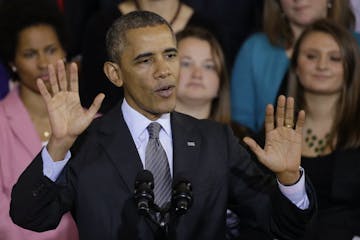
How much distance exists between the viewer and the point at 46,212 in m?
2.37

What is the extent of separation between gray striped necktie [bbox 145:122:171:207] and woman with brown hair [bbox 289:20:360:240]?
1.19 m

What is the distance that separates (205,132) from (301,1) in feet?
5.73

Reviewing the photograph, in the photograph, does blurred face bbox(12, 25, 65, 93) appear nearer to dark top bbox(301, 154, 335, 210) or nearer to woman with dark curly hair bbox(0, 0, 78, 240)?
woman with dark curly hair bbox(0, 0, 78, 240)

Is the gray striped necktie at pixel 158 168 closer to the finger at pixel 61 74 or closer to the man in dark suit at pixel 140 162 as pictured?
the man in dark suit at pixel 140 162

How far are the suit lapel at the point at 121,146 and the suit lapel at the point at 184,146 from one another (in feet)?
0.42

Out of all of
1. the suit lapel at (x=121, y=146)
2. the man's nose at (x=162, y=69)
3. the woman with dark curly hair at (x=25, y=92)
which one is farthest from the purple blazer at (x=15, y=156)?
the man's nose at (x=162, y=69)

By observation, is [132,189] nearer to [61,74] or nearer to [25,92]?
[61,74]

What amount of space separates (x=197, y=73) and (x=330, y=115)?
695 mm

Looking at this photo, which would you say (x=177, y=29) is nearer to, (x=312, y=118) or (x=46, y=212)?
(x=312, y=118)

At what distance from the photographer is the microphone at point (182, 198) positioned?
6.50ft

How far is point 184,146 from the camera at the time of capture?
2533mm

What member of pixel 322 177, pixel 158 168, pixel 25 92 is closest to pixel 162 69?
pixel 158 168

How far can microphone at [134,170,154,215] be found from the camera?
1959mm

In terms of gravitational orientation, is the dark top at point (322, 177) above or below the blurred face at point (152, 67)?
below
